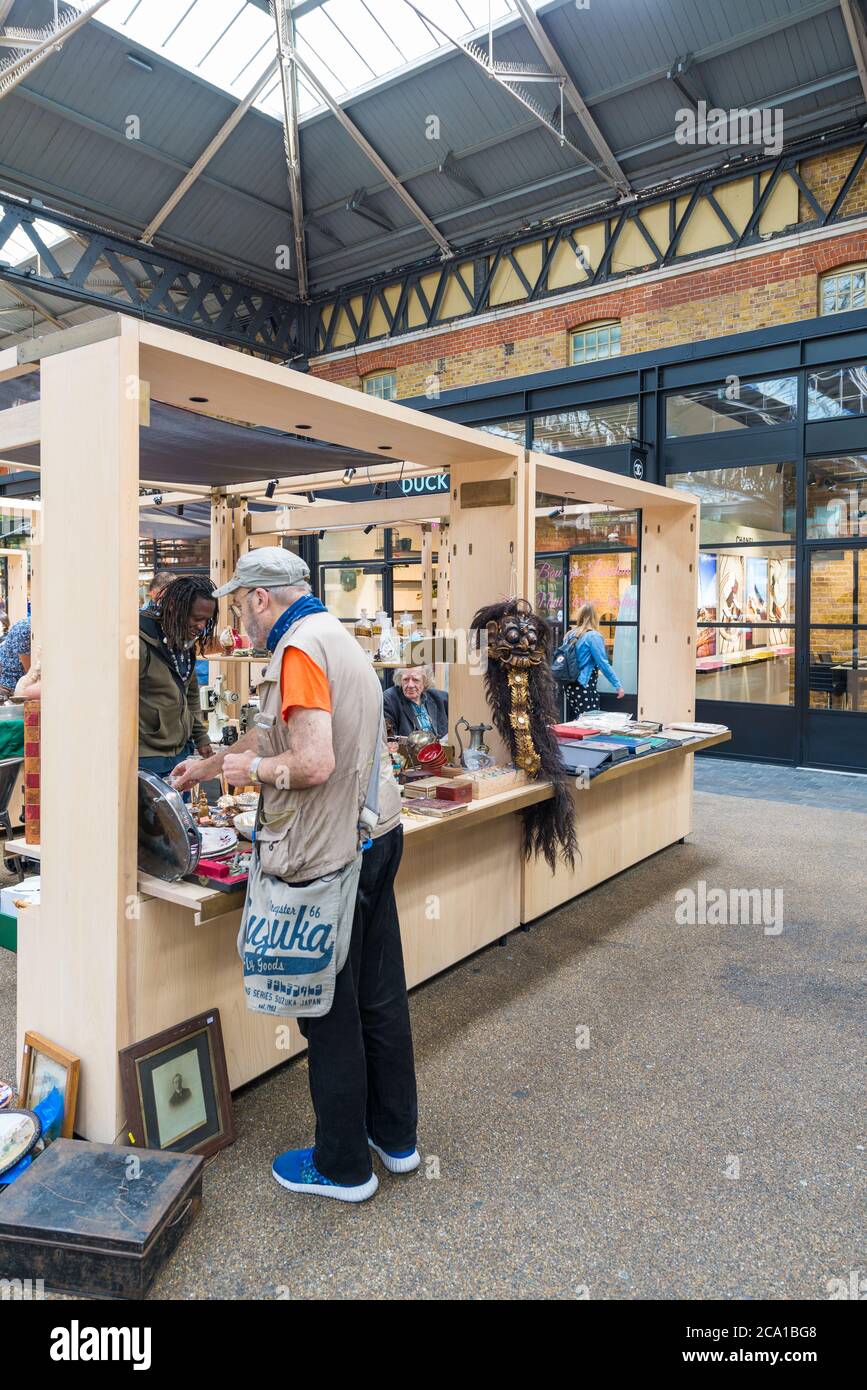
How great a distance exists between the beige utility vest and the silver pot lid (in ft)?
0.93

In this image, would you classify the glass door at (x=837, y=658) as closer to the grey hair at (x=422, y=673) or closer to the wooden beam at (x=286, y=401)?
the grey hair at (x=422, y=673)

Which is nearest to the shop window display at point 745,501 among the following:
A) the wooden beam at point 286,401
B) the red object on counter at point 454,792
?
the wooden beam at point 286,401

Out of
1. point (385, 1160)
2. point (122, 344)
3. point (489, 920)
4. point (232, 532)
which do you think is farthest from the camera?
point (232, 532)

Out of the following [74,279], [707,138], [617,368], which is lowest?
[617,368]

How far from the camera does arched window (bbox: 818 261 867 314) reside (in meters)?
8.55

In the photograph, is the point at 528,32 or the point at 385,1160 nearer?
the point at 385,1160

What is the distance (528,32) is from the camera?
334 inches

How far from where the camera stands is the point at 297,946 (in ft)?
6.82

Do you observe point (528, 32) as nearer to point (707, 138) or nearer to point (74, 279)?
point (707, 138)

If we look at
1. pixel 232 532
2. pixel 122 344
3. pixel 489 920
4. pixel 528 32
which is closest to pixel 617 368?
pixel 528 32

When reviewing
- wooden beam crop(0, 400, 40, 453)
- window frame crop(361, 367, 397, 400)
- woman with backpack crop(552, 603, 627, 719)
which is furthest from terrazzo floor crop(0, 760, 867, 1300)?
window frame crop(361, 367, 397, 400)

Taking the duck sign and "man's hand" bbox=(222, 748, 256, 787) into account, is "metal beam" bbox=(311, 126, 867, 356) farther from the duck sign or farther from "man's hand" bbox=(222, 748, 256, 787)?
the duck sign

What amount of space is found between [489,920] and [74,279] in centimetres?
989
